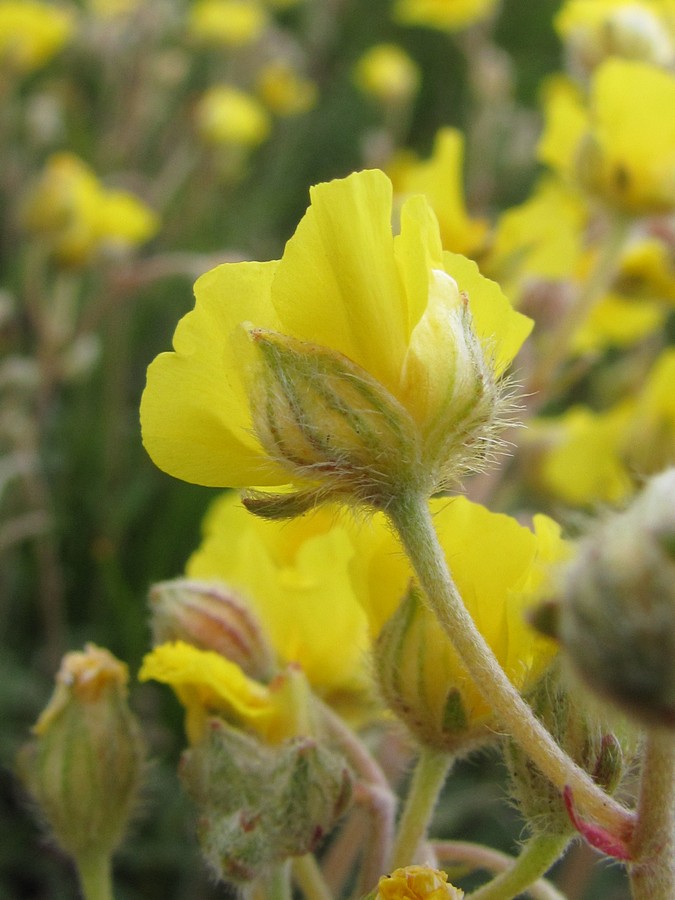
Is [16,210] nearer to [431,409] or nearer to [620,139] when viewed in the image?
[620,139]

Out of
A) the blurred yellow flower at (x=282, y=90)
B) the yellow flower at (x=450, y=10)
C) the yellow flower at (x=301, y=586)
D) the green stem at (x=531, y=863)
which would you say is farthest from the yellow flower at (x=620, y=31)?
the blurred yellow flower at (x=282, y=90)

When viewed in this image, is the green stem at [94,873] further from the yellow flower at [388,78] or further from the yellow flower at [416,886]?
the yellow flower at [388,78]

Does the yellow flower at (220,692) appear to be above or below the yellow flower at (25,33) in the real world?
below

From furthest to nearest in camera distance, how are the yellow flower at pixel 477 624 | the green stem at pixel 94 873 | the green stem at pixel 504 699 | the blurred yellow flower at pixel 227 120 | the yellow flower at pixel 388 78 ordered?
the yellow flower at pixel 388 78, the blurred yellow flower at pixel 227 120, the green stem at pixel 94 873, the yellow flower at pixel 477 624, the green stem at pixel 504 699

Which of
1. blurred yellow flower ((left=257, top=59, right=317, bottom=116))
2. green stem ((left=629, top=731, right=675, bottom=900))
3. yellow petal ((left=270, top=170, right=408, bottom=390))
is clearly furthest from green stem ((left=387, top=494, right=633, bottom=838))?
blurred yellow flower ((left=257, top=59, right=317, bottom=116))

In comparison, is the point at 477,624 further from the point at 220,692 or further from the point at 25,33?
the point at 25,33

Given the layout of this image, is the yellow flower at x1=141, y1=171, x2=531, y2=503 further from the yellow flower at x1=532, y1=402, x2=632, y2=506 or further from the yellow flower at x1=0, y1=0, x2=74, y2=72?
the yellow flower at x1=0, y1=0, x2=74, y2=72
